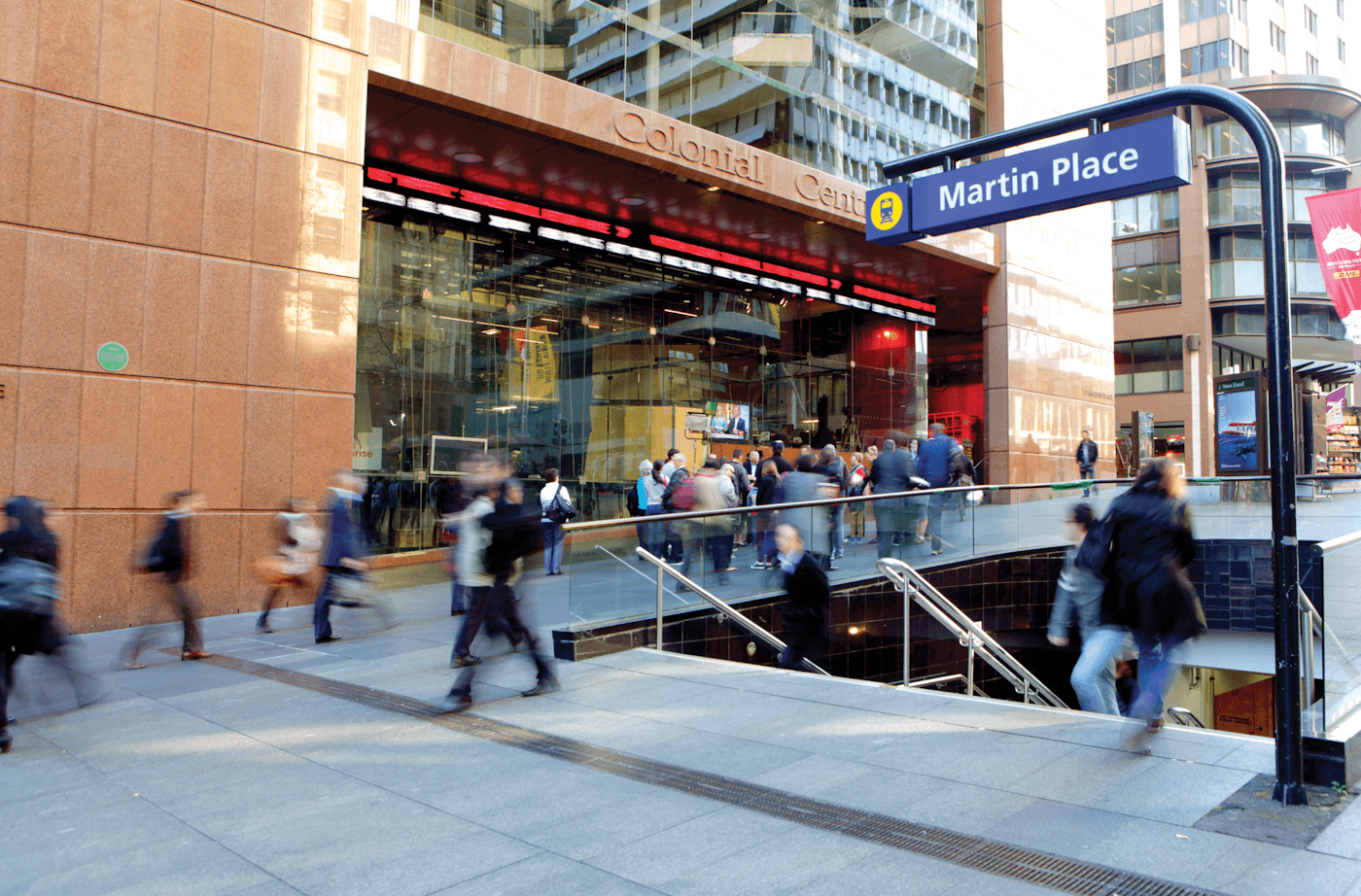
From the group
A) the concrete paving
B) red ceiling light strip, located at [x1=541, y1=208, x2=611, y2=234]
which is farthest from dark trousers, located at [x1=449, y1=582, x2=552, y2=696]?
red ceiling light strip, located at [x1=541, y1=208, x2=611, y2=234]

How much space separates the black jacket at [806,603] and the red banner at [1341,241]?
11.1 meters

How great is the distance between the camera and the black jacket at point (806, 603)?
830 cm

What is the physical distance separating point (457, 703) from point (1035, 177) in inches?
205

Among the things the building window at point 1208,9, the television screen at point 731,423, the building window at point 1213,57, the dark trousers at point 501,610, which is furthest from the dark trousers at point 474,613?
the building window at point 1208,9

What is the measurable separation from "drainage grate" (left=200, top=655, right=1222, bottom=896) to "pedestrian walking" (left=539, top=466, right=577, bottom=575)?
7.35 metres

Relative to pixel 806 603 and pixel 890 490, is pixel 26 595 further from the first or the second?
pixel 890 490

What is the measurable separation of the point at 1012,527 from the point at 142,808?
12686 millimetres

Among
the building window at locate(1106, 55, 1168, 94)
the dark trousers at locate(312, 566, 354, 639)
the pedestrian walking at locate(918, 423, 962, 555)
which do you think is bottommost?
the dark trousers at locate(312, 566, 354, 639)

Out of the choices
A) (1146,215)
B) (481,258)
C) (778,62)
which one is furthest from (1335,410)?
(481,258)

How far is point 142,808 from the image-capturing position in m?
4.83

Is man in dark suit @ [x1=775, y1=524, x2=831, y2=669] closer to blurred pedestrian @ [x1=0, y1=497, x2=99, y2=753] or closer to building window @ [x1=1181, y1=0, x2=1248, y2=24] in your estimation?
Result: blurred pedestrian @ [x1=0, y1=497, x2=99, y2=753]

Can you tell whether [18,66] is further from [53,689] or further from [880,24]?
Answer: [880,24]

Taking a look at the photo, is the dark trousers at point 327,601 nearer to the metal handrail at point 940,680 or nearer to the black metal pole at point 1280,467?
the metal handrail at point 940,680

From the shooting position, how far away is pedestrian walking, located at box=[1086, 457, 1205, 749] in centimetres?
534
